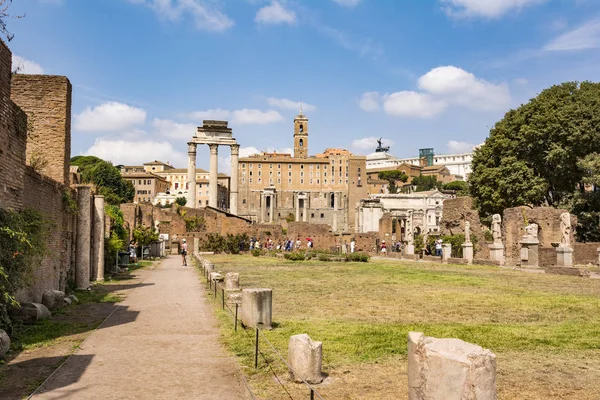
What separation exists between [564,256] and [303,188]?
339 ft

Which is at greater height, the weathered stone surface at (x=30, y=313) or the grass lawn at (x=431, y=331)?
the weathered stone surface at (x=30, y=313)

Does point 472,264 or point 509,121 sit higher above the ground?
point 509,121

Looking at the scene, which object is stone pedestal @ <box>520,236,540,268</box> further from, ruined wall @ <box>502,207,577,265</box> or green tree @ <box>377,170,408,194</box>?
green tree @ <box>377,170,408,194</box>

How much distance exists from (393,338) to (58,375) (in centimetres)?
449

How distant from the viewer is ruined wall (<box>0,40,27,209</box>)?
866cm

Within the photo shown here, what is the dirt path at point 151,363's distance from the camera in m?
5.66

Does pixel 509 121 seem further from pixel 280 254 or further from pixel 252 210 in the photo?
pixel 252 210

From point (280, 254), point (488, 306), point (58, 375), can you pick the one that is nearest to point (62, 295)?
point (58, 375)

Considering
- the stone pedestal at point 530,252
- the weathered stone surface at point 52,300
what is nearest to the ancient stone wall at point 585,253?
the stone pedestal at point 530,252

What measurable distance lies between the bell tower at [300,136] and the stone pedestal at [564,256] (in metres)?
114

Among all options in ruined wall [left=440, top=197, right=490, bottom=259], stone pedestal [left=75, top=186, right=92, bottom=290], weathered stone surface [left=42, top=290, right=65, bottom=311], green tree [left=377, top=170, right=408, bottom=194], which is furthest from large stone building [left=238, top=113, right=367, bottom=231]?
weathered stone surface [left=42, top=290, right=65, bottom=311]

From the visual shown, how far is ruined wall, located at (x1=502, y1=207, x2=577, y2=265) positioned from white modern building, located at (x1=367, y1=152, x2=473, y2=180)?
494 feet

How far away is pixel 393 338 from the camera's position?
325 inches

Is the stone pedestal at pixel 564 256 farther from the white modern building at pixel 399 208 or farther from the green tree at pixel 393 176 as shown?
the green tree at pixel 393 176
